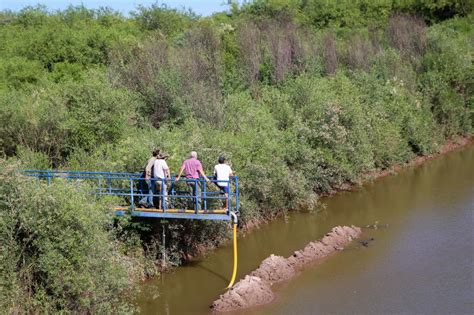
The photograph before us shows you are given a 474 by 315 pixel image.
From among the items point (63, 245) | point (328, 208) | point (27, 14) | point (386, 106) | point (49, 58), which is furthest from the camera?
point (27, 14)

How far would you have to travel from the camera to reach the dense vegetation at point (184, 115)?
52.7ft

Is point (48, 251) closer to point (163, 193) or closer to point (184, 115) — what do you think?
point (163, 193)

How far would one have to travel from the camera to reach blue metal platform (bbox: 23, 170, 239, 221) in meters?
19.5

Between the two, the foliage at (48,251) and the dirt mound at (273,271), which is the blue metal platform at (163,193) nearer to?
the dirt mound at (273,271)

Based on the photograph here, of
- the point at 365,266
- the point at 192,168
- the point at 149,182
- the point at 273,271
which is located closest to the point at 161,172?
the point at 149,182

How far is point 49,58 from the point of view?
38.9m

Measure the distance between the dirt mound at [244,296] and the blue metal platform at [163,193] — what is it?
2108 mm

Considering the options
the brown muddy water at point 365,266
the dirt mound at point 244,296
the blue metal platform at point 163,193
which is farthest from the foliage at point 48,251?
the brown muddy water at point 365,266

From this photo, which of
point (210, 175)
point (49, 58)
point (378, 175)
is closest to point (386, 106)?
point (378, 175)

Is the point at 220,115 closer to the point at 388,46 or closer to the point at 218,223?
the point at 218,223

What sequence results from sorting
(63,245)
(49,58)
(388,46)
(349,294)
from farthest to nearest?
(388,46) → (49,58) → (349,294) → (63,245)

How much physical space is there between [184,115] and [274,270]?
439 inches

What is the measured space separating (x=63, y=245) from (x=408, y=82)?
3034 centimetres

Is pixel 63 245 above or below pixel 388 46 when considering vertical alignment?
below
